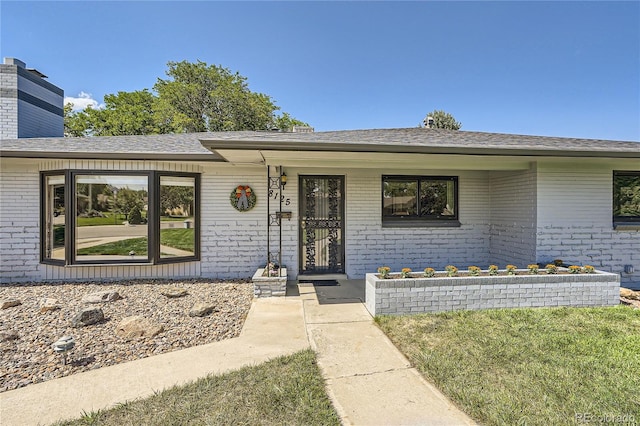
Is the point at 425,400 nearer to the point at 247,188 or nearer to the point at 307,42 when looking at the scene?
the point at 247,188

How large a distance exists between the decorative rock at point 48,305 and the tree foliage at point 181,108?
21357mm

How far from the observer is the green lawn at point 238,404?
7.60 feet

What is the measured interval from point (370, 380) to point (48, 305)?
5157mm

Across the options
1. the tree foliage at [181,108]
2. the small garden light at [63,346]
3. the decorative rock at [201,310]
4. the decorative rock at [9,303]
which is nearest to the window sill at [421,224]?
the decorative rock at [201,310]

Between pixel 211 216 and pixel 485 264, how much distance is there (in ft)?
22.0

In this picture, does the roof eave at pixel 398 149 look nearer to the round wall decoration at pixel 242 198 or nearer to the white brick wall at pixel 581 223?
the white brick wall at pixel 581 223

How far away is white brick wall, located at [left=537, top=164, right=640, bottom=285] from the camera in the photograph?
631 centimetres

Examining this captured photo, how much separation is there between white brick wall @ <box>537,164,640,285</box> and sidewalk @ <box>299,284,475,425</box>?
463 centimetres

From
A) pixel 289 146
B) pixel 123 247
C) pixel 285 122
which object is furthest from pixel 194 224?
pixel 285 122

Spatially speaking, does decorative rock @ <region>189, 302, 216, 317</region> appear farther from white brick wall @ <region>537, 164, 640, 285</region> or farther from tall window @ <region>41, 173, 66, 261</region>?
white brick wall @ <region>537, 164, 640, 285</region>

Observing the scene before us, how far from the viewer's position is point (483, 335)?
3854 mm

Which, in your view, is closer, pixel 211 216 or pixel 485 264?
pixel 211 216

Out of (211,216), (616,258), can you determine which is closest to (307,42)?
(211,216)

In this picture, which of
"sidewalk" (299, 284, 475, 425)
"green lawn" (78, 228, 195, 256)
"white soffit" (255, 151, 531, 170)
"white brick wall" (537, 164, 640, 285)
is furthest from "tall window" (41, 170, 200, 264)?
"white brick wall" (537, 164, 640, 285)
